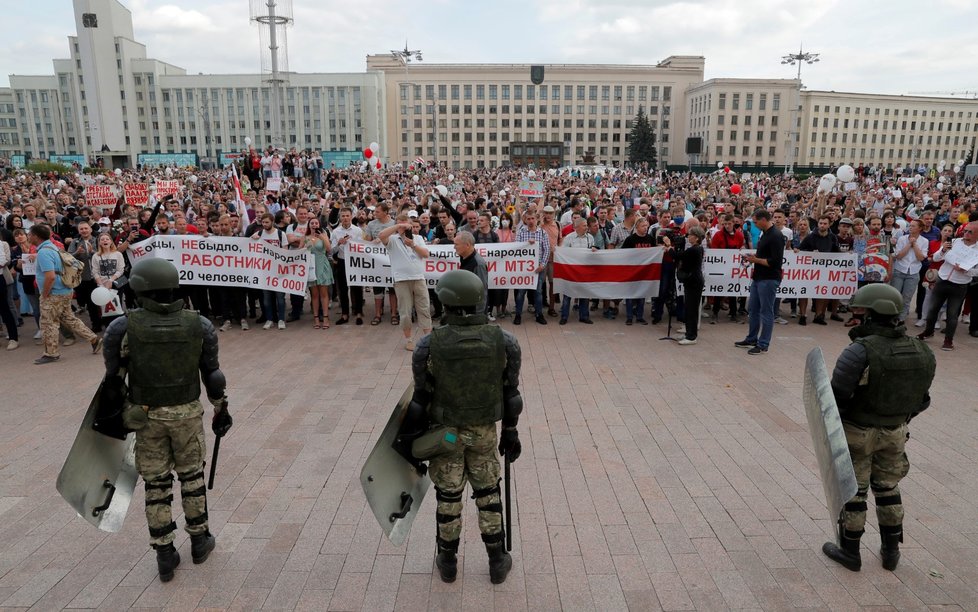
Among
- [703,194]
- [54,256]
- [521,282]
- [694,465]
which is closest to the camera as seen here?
[694,465]

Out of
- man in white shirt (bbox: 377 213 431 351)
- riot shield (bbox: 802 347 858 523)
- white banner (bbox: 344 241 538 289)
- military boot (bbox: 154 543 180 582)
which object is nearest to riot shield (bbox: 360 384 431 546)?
military boot (bbox: 154 543 180 582)

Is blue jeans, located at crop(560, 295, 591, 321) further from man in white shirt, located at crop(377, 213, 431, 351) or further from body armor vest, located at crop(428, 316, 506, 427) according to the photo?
body armor vest, located at crop(428, 316, 506, 427)

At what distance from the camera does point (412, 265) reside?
28.3 feet

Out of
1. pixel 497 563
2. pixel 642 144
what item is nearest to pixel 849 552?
pixel 497 563

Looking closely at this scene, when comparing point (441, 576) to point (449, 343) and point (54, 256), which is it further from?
point (54, 256)

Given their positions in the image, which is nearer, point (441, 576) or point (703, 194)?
point (441, 576)

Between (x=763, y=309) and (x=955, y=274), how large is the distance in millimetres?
2911

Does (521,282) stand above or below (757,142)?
below

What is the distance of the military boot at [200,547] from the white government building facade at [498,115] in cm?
10365

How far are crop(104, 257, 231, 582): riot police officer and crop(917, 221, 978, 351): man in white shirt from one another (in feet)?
31.5

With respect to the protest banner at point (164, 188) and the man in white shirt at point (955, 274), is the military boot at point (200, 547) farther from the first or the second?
the protest banner at point (164, 188)

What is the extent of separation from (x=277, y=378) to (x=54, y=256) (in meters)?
3.53

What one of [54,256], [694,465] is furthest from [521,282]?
[54,256]

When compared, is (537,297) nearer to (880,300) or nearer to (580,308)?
(580,308)
